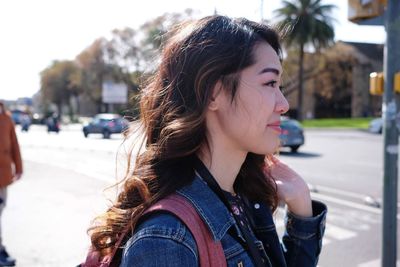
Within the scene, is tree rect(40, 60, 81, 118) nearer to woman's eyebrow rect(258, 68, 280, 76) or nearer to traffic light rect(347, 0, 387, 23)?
traffic light rect(347, 0, 387, 23)

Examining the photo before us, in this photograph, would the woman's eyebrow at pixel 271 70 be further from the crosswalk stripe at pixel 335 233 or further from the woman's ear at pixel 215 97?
the crosswalk stripe at pixel 335 233

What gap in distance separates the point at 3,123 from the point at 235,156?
150 inches

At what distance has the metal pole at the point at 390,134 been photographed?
380 centimetres

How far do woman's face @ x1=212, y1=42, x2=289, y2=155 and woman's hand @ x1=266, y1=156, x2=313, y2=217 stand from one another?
0.35 meters

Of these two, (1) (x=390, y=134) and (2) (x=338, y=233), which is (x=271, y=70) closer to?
(1) (x=390, y=134)

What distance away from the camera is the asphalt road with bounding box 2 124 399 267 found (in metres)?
4.89

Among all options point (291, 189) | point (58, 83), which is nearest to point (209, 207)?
point (291, 189)

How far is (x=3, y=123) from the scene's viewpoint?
458 centimetres

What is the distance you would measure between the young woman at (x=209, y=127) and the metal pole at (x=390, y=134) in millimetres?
2761

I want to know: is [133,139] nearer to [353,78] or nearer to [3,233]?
[3,233]

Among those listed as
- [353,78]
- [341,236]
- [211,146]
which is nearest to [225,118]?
[211,146]

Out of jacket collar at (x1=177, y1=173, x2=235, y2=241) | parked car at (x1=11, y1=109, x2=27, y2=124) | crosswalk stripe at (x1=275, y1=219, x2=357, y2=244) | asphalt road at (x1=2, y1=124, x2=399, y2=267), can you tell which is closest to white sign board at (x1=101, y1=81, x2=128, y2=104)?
parked car at (x1=11, y1=109, x2=27, y2=124)

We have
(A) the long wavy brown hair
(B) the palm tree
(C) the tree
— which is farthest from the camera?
(C) the tree

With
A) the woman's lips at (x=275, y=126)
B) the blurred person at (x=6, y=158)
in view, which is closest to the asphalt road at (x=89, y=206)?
the blurred person at (x=6, y=158)
